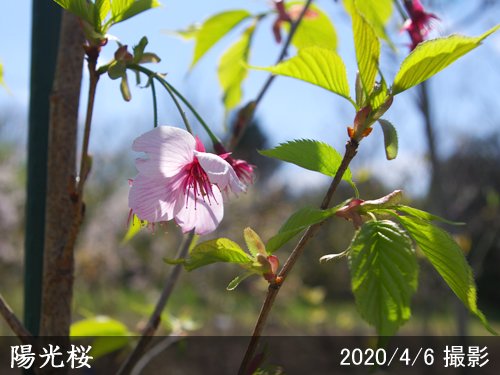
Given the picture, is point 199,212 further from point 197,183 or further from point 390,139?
point 390,139

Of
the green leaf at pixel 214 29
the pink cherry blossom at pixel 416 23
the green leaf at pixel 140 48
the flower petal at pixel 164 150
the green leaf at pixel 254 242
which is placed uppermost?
the green leaf at pixel 214 29

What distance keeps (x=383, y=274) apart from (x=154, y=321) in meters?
0.34

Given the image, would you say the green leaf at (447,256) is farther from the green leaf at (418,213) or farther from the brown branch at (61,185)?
the brown branch at (61,185)

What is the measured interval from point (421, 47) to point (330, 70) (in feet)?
0.22

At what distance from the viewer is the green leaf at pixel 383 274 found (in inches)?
12.6

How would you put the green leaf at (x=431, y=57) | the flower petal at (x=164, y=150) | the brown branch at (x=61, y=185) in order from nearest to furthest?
the green leaf at (x=431, y=57) → the flower petal at (x=164, y=150) → the brown branch at (x=61, y=185)

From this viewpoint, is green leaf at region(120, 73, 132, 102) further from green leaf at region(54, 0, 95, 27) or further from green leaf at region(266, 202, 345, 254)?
green leaf at region(266, 202, 345, 254)

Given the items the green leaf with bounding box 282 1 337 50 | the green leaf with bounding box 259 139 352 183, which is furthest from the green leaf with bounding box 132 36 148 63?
the green leaf with bounding box 282 1 337 50

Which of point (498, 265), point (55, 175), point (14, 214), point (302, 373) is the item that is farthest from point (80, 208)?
point (498, 265)

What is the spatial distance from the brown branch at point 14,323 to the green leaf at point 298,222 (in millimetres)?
269

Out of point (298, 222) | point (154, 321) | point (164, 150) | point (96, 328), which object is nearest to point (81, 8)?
point (164, 150)

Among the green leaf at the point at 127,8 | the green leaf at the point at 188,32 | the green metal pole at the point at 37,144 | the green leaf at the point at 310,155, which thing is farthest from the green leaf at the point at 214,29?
the green leaf at the point at 310,155

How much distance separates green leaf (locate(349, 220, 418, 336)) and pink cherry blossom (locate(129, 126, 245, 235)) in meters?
0.14

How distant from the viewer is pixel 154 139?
42 centimetres
